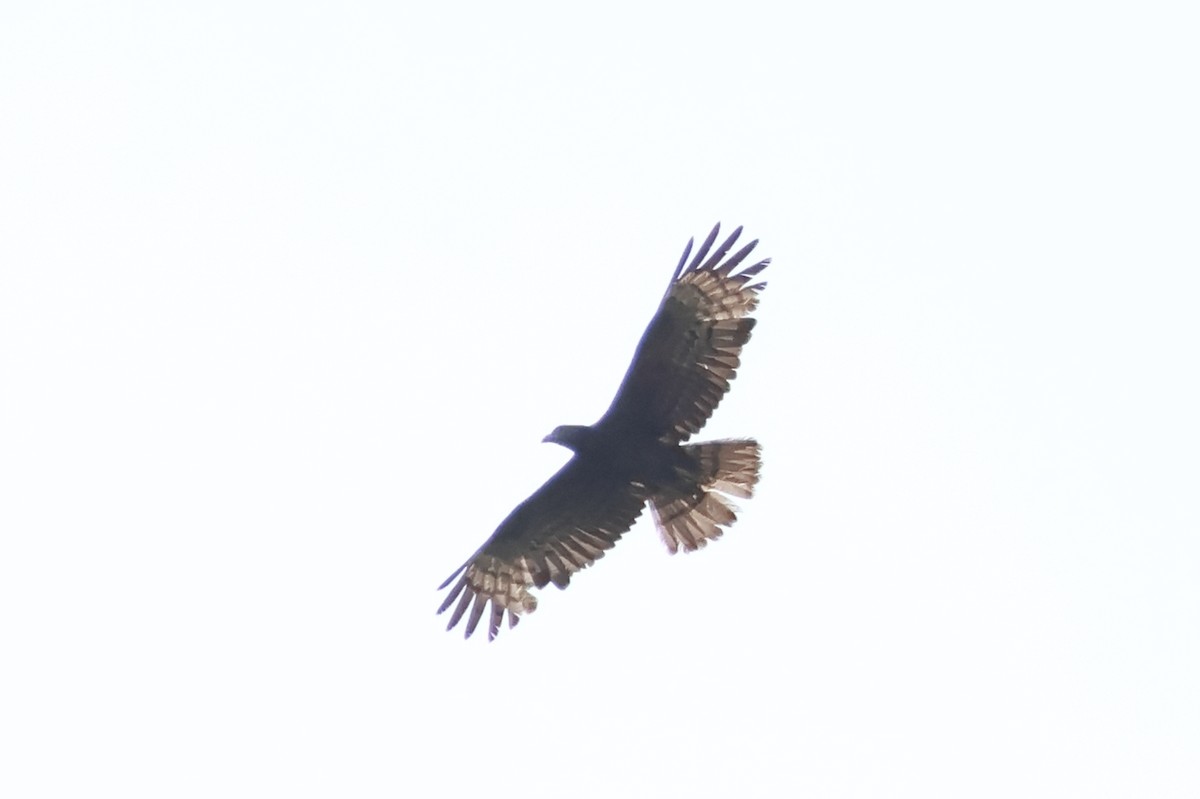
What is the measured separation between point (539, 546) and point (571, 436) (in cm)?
121

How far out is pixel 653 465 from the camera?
17.1 metres

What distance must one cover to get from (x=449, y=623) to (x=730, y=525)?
243cm

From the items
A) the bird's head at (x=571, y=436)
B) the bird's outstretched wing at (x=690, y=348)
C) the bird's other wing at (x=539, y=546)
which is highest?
the bird's outstretched wing at (x=690, y=348)

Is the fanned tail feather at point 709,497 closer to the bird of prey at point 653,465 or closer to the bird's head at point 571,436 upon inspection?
the bird of prey at point 653,465

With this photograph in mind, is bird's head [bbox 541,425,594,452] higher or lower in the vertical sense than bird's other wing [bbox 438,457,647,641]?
higher

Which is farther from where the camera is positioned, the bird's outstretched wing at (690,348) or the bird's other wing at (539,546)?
the bird's other wing at (539,546)

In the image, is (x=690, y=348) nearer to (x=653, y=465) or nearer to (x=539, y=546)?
(x=653, y=465)

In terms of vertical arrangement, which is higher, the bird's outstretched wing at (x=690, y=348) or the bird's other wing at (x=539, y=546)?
the bird's outstretched wing at (x=690, y=348)

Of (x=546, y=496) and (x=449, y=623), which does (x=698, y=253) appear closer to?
(x=546, y=496)

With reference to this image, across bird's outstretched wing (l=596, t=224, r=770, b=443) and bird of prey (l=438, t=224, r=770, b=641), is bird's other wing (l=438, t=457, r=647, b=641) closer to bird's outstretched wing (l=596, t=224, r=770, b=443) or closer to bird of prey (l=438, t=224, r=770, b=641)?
bird of prey (l=438, t=224, r=770, b=641)

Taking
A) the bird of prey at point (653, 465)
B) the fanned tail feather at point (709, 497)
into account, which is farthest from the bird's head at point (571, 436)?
the fanned tail feather at point (709, 497)

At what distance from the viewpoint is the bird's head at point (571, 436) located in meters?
17.1

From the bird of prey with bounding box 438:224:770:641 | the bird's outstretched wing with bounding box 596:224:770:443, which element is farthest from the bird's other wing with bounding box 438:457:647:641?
the bird's outstretched wing with bounding box 596:224:770:443

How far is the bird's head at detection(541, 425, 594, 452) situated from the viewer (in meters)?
17.1
